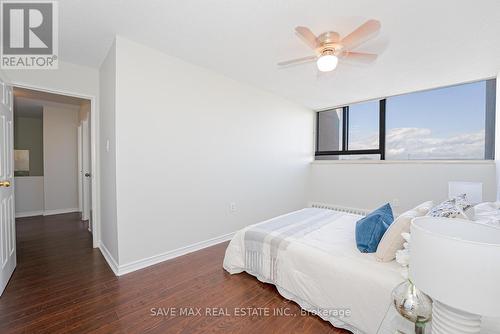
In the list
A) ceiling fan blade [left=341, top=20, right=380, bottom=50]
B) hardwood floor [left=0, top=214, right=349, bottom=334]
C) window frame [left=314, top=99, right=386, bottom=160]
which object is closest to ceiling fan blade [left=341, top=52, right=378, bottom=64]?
ceiling fan blade [left=341, top=20, right=380, bottom=50]

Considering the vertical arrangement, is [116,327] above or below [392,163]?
below

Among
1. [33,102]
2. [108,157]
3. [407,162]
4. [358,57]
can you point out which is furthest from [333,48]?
[33,102]

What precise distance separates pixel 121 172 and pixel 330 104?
395 cm

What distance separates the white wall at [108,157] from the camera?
229 cm

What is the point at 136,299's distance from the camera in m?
1.85

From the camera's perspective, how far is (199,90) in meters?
2.85

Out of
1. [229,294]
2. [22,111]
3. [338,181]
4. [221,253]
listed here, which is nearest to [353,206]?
[338,181]

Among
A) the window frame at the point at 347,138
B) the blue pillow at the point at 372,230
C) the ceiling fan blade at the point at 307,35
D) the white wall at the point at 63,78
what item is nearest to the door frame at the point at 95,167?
the white wall at the point at 63,78

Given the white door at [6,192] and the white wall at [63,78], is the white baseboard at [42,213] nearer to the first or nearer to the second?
the white door at [6,192]

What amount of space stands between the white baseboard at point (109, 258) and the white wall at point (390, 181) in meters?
3.79

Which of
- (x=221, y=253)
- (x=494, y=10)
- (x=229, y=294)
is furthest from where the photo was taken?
(x=221, y=253)

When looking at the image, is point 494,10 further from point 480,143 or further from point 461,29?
point 480,143

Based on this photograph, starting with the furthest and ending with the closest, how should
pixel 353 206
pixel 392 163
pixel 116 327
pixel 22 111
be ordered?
pixel 22 111 < pixel 353 206 < pixel 392 163 < pixel 116 327

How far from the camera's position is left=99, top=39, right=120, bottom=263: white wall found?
2.29 m
